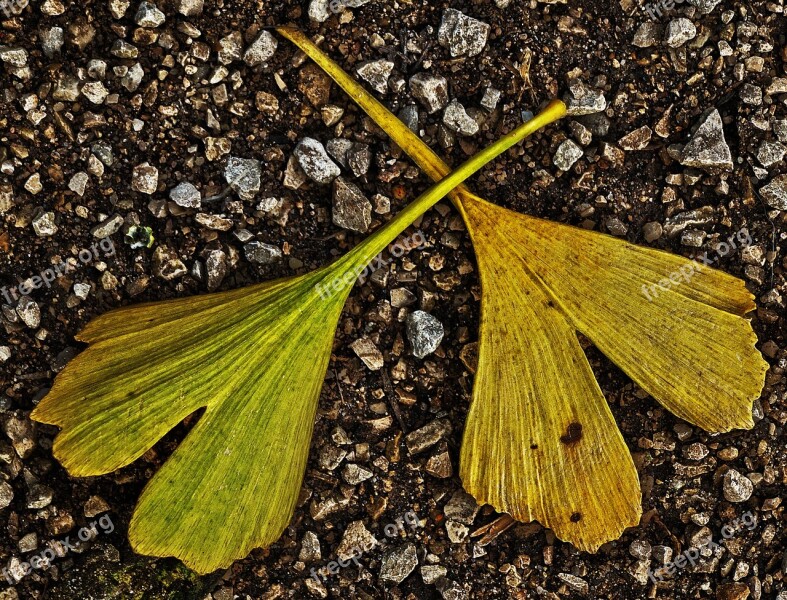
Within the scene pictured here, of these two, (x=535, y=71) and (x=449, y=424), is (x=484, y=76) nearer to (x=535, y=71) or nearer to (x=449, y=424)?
(x=535, y=71)

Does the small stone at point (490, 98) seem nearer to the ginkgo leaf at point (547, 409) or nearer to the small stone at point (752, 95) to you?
the ginkgo leaf at point (547, 409)

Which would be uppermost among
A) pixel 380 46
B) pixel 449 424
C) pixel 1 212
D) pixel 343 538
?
pixel 380 46

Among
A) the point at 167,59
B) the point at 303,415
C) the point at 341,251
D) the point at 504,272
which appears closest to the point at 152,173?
the point at 167,59

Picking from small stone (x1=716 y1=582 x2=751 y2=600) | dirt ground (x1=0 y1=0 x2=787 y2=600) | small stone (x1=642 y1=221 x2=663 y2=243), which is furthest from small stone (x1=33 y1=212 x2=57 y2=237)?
small stone (x1=716 y1=582 x2=751 y2=600)

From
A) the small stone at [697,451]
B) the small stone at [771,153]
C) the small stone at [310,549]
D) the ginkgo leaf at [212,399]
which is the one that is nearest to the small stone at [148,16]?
the ginkgo leaf at [212,399]

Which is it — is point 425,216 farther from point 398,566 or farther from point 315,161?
point 398,566

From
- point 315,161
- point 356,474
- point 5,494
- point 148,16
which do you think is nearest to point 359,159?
point 315,161

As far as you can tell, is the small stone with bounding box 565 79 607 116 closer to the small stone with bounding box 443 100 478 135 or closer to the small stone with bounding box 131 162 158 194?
Answer: the small stone with bounding box 443 100 478 135
